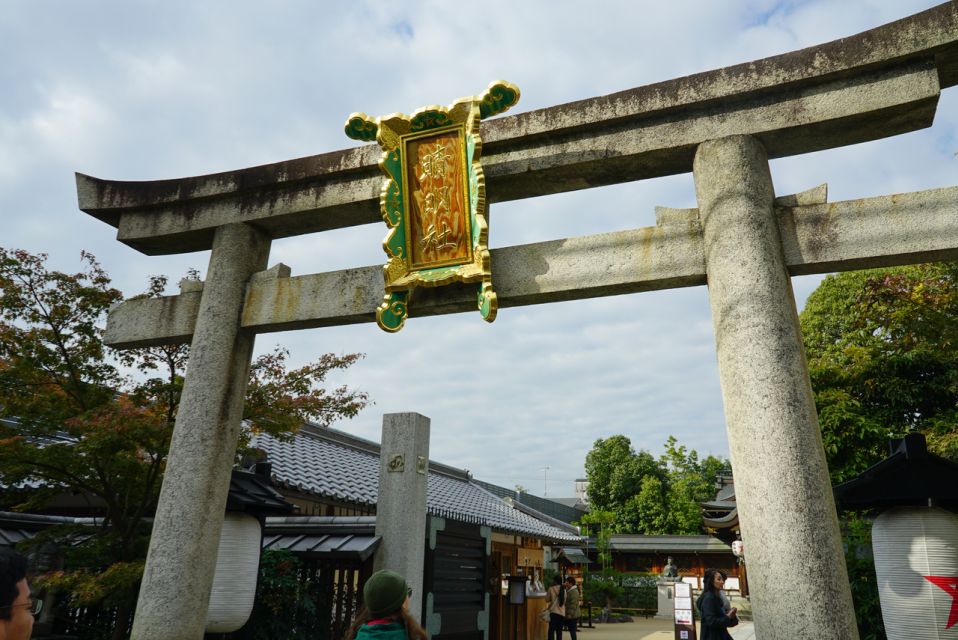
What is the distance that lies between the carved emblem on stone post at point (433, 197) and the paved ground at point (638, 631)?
15.1 m

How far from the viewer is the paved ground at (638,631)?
18.5m

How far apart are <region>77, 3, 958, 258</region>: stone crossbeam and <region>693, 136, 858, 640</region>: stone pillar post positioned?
0.40 metres

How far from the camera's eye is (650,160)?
18.3 ft

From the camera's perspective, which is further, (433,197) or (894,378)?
(894,378)

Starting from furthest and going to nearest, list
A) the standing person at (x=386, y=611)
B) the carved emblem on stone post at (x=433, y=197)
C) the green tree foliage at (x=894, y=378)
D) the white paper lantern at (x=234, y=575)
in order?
the green tree foliage at (x=894, y=378)
the white paper lantern at (x=234, y=575)
the carved emblem on stone post at (x=433, y=197)
the standing person at (x=386, y=611)

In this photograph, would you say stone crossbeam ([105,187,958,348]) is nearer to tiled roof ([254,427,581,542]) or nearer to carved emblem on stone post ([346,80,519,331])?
carved emblem on stone post ([346,80,519,331])

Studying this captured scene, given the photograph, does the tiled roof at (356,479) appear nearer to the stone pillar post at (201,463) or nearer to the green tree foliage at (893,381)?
the stone pillar post at (201,463)

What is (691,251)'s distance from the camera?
511 centimetres

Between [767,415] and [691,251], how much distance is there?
148 centimetres

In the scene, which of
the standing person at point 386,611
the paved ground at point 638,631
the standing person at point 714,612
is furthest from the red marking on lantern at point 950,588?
the paved ground at point 638,631

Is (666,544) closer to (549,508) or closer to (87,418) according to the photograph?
(549,508)

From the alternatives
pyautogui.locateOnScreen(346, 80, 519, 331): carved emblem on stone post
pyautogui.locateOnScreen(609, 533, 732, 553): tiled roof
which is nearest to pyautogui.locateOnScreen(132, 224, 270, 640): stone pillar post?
pyautogui.locateOnScreen(346, 80, 519, 331): carved emblem on stone post

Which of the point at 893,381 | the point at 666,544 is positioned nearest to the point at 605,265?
the point at 893,381

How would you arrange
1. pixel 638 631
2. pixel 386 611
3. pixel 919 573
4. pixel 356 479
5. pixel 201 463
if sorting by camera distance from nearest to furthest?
1. pixel 386 611
2. pixel 919 573
3. pixel 201 463
4. pixel 356 479
5. pixel 638 631
